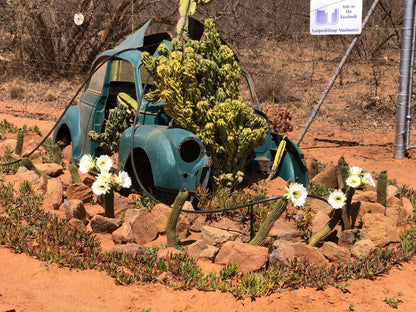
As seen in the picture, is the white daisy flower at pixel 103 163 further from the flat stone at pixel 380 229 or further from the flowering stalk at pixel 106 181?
the flat stone at pixel 380 229

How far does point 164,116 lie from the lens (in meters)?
6.37

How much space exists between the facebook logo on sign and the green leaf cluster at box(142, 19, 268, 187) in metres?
3.62

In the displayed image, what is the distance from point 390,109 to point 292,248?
8.44 meters

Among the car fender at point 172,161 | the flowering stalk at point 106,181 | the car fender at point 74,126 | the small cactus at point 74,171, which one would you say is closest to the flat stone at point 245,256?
the car fender at point 172,161

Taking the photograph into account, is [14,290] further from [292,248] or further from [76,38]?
[76,38]

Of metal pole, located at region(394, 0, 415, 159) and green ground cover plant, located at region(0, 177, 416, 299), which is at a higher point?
metal pole, located at region(394, 0, 415, 159)

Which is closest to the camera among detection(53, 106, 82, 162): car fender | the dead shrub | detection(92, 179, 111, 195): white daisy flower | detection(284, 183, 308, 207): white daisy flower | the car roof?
detection(284, 183, 308, 207): white daisy flower

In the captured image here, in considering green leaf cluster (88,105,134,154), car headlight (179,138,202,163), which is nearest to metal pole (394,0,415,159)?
car headlight (179,138,202,163)

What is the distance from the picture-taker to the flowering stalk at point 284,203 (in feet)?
14.9

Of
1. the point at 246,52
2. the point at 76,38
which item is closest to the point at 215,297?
the point at 76,38

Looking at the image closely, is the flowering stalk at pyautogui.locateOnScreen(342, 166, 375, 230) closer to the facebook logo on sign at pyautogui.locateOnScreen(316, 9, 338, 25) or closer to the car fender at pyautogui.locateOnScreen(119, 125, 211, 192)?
the car fender at pyautogui.locateOnScreen(119, 125, 211, 192)

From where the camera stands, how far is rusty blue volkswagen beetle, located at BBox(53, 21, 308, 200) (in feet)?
18.0

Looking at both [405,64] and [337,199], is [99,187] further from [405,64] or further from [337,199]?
[405,64]

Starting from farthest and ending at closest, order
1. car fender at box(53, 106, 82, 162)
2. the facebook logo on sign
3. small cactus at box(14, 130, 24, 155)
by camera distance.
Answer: the facebook logo on sign < small cactus at box(14, 130, 24, 155) < car fender at box(53, 106, 82, 162)
